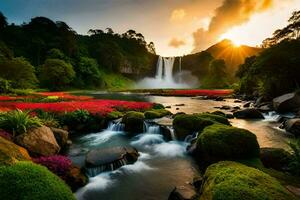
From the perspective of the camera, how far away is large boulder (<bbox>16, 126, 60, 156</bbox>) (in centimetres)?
1059

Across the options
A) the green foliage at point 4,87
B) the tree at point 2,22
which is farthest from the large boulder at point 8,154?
the tree at point 2,22

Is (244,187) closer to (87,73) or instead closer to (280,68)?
(280,68)

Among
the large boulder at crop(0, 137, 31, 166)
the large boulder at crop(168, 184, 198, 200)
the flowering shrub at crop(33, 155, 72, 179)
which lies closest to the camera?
the large boulder at crop(0, 137, 31, 166)

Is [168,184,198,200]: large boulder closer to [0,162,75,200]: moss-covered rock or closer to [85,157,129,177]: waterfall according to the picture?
[0,162,75,200]: moss-covered rock

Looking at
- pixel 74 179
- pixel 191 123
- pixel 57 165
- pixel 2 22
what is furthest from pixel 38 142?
pixel 2 22

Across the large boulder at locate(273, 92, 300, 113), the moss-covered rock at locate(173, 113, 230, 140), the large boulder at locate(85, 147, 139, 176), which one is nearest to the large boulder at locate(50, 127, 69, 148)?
the large boulder at locate(85, 147, 139, 176)

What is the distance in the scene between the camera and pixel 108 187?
940 centimetres

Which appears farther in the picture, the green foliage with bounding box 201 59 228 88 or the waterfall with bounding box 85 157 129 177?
the green foliage with bounding box 201 59 228 88

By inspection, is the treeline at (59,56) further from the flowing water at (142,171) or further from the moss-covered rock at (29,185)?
the moss-covered rock at (29,185)

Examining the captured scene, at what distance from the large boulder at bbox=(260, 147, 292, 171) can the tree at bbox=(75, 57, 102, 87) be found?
8888cm

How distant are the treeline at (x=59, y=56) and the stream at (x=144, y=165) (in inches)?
1278

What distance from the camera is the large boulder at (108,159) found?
10.6 m

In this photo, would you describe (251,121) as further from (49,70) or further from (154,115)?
(49,70)

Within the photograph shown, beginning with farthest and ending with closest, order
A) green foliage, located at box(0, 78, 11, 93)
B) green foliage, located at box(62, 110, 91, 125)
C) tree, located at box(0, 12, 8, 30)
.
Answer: tree, located at box(0, 12, 8, 30), green foliage, located at box(0, 78, 11, 93), green foliage, located at box(62, 110, 91, 125)
